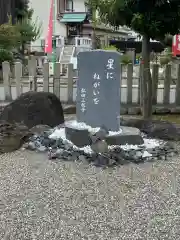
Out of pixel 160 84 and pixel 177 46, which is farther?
pixel 177 46

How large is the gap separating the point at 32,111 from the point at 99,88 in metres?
1.26

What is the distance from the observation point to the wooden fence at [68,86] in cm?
752

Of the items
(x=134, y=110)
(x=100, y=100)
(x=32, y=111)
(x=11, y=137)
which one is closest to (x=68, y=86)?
(x=134, y=110)

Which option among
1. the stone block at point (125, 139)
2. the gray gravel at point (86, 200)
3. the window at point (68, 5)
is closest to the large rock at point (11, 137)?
the gray gravel at point (86, 200)

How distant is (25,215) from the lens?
2.74m

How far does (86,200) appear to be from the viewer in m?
3.02

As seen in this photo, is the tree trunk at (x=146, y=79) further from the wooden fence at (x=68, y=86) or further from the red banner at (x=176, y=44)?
the red banner at (x=176, y=44)

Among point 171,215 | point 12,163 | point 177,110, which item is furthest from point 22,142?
point 177,110

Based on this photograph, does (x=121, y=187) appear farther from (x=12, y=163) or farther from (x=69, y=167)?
(x=12, y=163)

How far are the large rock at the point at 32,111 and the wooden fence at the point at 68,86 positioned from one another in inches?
89.7

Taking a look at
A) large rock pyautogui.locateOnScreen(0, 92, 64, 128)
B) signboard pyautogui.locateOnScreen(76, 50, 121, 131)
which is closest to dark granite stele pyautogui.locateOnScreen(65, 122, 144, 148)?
signboard pyautogui.locateOnScreen(76, 50, 121, 131)

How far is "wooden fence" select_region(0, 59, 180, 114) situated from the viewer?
7516 millimetres

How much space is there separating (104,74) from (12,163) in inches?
65.5

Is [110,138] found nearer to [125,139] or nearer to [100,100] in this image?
[125,139]
